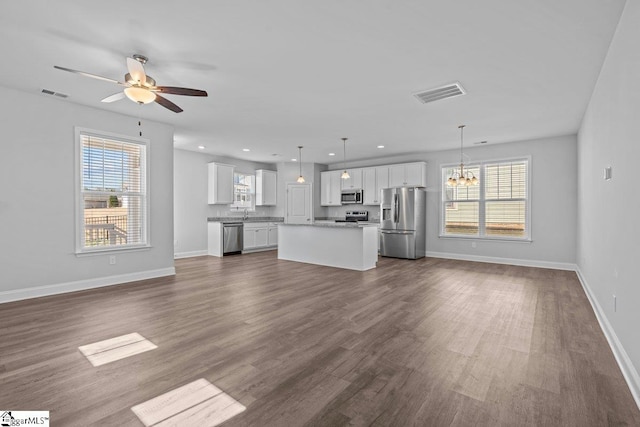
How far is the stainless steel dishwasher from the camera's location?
824 cm

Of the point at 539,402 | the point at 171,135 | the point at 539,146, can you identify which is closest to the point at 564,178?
the point at 539,146

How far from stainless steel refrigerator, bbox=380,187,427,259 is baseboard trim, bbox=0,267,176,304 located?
5.05 meters

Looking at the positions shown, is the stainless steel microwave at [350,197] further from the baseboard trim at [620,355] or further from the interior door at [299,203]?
the baseboard trim at [620,355]

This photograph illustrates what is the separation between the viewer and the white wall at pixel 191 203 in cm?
791

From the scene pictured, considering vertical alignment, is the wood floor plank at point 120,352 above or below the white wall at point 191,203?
below

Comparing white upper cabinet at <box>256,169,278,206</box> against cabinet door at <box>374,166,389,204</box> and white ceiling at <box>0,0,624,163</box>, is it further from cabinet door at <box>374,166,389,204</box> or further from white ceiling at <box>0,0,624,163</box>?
white ceiling at <box>0,0,624,163</box>

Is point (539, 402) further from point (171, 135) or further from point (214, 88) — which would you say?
point (171, 135)

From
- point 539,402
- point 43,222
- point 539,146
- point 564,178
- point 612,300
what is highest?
point 539,146

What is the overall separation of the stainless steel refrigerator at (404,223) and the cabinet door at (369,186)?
788mm

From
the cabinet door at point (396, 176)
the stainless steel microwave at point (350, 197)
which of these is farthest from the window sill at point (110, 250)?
the cabinet door at point (396, 176)

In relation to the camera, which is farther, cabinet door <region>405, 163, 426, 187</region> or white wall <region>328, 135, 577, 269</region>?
cabinet door <region>405, 163, 426, 187</region>

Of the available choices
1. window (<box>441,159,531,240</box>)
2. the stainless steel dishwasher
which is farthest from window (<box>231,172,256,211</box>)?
window (<box>441,159,531,240</box>)

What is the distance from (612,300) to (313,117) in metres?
4.44

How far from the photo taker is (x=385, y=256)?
7.99m
